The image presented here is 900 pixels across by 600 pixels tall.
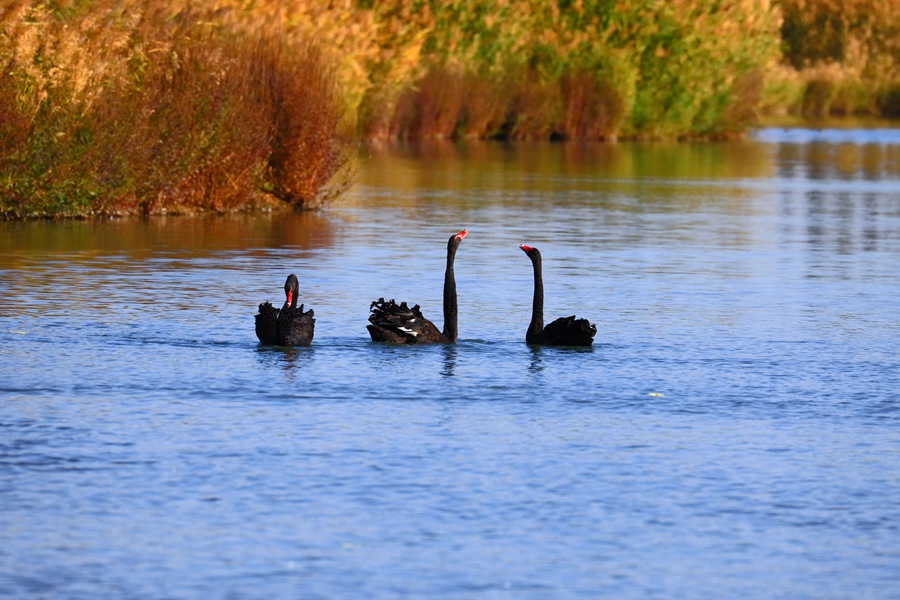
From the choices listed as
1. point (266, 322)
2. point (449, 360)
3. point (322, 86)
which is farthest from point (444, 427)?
point (322, 86)

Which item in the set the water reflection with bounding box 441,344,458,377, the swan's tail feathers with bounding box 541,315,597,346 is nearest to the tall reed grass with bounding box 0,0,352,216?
Result: the water reflection with bounding box 441,344,458,377

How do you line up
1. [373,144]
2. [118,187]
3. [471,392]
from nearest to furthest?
[471,392], [118,187], [373,144]

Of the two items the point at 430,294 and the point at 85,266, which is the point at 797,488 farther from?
the point at 85,266

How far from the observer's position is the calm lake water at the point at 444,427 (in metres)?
6.85

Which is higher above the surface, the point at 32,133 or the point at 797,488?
the point at 32,133

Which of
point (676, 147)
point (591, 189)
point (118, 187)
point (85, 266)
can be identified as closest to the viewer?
point (85, 266)

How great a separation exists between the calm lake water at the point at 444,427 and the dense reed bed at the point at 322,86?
1537 millimetres

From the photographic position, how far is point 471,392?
10.4 m

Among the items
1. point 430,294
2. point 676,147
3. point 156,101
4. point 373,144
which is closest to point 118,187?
point 156,101

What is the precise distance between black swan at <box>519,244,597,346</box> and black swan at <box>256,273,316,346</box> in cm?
143

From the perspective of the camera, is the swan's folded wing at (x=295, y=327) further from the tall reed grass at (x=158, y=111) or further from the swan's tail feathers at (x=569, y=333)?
the tall reed grass at (x=158, y=111)

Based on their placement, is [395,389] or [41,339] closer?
[395,389]

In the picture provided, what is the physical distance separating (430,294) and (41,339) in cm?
387

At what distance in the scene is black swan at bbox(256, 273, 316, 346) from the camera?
38.1 ft
